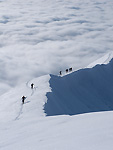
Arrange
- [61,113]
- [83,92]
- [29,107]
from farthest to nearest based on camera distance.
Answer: [83,92], [61,113], [29,107]

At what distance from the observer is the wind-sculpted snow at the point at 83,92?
42831 mm

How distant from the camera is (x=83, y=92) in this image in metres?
53.8

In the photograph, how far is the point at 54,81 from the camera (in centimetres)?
5103

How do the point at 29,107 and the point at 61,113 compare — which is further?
the point at 61,113

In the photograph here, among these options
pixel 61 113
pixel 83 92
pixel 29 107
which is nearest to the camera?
pixel 29 107

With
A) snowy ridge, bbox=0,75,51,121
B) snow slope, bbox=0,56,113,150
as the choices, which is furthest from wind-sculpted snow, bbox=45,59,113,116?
snowy ridge, bbox=0,75,51,121

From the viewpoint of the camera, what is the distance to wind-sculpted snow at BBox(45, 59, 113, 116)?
42831 millimetres

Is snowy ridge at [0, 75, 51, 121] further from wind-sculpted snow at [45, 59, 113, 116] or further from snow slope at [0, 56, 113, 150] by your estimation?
wind-sculpted snow at [45, 59, 113, 116]

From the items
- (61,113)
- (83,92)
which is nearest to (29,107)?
(61,113)

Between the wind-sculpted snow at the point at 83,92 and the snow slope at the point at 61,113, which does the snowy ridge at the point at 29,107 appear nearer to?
the snow slope at the point at 61,113

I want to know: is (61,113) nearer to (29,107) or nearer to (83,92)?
(29,107)

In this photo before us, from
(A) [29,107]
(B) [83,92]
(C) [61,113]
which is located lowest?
(C) [61,113]

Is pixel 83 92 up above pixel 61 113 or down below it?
above

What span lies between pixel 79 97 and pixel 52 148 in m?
38.4
